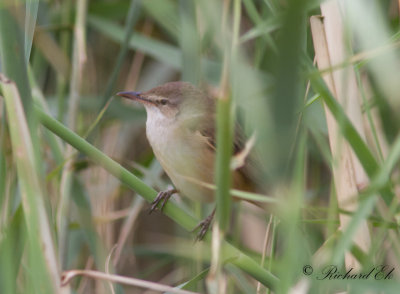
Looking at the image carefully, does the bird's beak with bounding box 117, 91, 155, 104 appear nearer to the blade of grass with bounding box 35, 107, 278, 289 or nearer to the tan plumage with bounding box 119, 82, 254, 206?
the tan plumage with bounding box 119, 82, 254, 206

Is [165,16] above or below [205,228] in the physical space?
above

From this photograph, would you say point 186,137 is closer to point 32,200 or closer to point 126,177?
point 126,177

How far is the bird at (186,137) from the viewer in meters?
2.09

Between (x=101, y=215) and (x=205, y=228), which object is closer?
(x=205, y=228)

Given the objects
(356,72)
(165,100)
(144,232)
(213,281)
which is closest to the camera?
Result: (213,281)

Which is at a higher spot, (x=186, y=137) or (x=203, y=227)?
(x=186, y=137)

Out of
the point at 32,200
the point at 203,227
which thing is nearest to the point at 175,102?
the point at 203,227

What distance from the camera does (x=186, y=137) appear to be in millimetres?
2152

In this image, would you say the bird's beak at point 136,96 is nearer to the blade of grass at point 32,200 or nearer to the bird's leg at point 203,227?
the bird's leg at point 203,227

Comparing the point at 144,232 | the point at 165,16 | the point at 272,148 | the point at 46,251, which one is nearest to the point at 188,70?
the point at 165,16

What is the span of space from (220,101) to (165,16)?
46.8 inches

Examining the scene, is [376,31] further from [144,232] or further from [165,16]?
[144,232]

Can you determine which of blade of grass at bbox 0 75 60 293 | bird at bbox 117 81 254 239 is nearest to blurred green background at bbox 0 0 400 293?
blade of grass at bbox 0 75 60 293

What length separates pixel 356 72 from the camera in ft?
5.10
